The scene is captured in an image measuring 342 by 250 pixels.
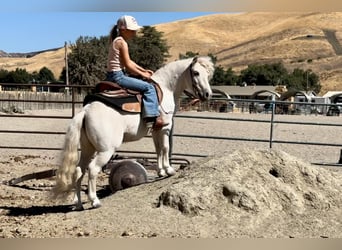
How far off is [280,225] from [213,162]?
1072mm

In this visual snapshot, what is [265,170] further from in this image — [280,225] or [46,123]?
[46,123]

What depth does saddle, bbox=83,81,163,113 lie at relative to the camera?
5.00 m

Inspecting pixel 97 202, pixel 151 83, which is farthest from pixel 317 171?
pixel 97 202

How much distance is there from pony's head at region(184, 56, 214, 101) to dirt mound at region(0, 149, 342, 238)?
72 cm

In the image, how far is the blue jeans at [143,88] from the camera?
5.16 meters

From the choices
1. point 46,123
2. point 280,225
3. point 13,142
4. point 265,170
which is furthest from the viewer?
point 46,123

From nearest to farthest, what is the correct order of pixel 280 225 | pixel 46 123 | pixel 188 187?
pixel 280 225
pixel 188 187
pixel 46 123

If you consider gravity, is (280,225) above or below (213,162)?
below

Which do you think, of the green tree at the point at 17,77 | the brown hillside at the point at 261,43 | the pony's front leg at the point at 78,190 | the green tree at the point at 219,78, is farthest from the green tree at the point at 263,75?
the pony's front leg at the point at 78,190

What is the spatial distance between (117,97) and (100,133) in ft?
1.35

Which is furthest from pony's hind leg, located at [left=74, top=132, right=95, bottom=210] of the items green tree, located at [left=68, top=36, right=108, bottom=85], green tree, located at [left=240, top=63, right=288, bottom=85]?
green tree, located at [left=240, top=63, right=288, bottom=85]

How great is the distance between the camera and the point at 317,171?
213 inches

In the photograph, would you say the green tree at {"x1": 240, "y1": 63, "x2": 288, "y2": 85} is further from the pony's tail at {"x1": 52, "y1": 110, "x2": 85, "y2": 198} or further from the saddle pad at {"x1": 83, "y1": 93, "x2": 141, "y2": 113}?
the pony's tail at {"x1": 52, "y1": 110, "x2": 85, "y2": 198}

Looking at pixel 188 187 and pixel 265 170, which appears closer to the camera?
pixel 188 187
